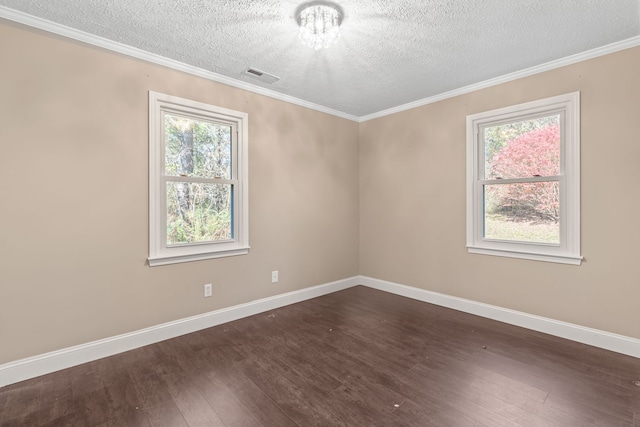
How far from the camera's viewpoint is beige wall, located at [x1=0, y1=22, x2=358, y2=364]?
7.04 ft

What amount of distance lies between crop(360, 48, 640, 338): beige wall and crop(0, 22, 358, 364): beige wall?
A: 1914 millimetres

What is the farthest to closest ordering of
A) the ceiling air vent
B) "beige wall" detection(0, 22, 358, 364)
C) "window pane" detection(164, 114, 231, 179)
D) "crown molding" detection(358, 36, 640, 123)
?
the ceiling air vent, "window pane" detection(164, 114, 231, 179), "crown molding" detection(358, 36, 640, 123), "beige wall" detection(0, 22, 358, 364)

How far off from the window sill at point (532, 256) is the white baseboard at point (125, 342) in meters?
2.28

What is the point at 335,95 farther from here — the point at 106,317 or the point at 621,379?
the point at 621,379

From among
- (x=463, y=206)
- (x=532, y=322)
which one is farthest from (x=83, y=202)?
(x=532, y=322)

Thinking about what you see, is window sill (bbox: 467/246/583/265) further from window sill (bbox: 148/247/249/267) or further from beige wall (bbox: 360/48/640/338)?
window sill (bbox: 148/247/249/267)

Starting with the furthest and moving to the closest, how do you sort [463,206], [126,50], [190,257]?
[463,206] < [190,257] < [126,50]

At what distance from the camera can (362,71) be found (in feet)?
9.96

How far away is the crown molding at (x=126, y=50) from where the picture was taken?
2.13m

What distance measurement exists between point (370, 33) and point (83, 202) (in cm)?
269

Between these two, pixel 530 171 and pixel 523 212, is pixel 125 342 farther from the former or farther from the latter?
pixel 530 171

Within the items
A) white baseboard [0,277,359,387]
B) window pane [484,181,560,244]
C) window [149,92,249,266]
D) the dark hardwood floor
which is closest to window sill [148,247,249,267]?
window [149,92,249,266]

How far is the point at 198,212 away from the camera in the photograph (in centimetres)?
311

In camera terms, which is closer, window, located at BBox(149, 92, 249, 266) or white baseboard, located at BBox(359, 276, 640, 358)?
white baseboard, located at BBox(359, 276, 640, 358)
